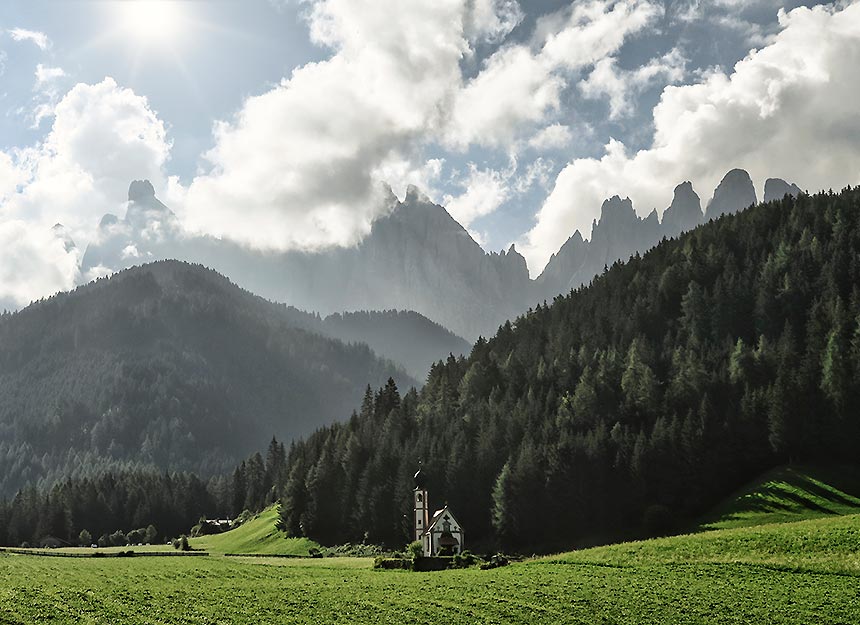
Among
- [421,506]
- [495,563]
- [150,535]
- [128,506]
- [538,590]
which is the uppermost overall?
[128,506]

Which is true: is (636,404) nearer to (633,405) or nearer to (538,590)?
(633,405)

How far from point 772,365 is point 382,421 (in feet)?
200

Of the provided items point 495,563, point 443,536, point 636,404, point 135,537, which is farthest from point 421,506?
point 135,537

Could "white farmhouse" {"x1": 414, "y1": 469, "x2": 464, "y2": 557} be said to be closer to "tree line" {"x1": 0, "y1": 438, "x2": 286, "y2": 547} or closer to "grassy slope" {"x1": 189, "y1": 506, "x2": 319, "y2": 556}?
"grassy slope" {"x1": 189, "y1": 506, "x2": 319, "y2": 556}

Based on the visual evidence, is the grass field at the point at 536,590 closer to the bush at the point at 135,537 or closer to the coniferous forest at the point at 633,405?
the coniferous forest at the point at 633,405

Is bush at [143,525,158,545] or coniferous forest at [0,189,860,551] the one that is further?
bush at [143,525,158,545]

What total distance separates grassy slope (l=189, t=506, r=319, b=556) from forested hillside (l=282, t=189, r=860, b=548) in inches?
127

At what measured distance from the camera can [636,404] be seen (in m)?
102

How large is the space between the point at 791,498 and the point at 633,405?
2673 centimetres

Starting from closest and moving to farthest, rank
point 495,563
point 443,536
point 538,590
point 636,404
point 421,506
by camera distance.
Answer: point 538,590 → point 495,563 → point 443,536 → point 421,506 → point 636,404

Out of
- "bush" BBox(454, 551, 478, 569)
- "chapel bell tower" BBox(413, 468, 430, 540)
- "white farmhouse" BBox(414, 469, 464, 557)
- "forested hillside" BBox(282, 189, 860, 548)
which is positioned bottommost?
"bush" BBox(454, 551, 478, 569)

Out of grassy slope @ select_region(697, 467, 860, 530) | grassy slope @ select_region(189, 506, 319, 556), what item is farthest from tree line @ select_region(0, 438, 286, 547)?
grassy slope @ select_region(697, 467, 860, 530)

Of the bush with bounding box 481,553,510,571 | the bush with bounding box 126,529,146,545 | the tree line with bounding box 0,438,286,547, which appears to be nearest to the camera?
the bush with bounding box 481,553,510,571

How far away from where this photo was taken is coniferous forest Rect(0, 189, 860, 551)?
89.8 meters
